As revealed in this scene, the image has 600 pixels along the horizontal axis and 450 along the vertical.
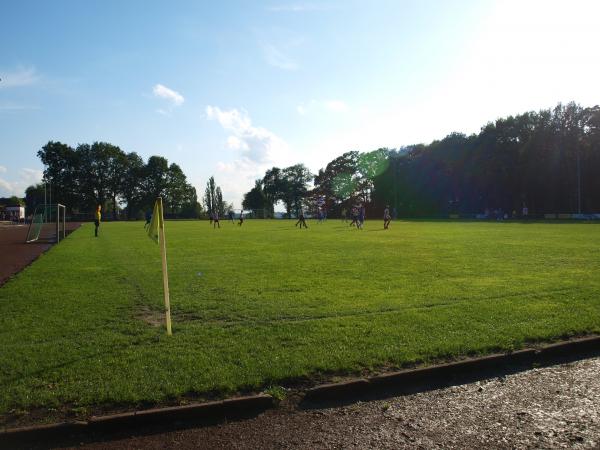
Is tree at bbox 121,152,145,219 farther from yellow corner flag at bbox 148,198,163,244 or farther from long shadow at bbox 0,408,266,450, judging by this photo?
long shadow at bbox 0,408,266,450

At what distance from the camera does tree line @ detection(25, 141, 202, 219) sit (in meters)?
107

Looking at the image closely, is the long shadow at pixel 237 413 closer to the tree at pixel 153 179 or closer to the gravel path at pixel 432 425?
the gravel path at pixel 432 425

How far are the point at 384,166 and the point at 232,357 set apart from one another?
93885 millimetres

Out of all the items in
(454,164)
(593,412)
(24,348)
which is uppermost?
(454,164)

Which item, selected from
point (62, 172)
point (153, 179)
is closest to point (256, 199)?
point (153, 179)

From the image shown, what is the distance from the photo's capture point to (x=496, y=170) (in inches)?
2749

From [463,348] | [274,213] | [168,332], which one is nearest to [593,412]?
[463,348]

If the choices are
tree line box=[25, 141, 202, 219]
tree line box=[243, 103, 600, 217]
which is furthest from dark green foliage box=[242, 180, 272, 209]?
tree line box=[243, 103, 600, 217]

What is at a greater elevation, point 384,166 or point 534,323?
point 384,166

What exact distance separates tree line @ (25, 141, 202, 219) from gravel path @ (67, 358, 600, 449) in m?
106

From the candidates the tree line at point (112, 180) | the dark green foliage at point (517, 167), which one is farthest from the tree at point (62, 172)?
the dark green foliage at point (517, 167)

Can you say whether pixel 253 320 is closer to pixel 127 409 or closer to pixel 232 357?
pixel 232 357

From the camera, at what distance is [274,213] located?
11225 cm

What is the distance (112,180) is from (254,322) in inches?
4391
